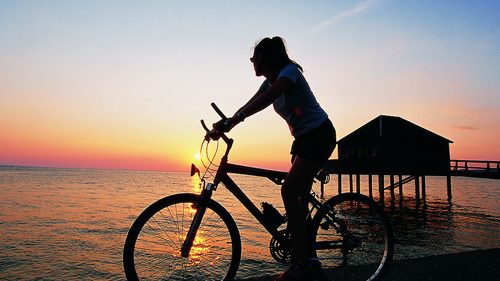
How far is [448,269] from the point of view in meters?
4.92

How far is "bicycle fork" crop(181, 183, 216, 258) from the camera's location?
10.7 feet

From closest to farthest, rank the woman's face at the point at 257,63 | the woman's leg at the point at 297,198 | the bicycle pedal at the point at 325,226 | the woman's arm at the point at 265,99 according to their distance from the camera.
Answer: the woman's arm at the point at 265,99
the woman's leg at the point at 297,198
the woman's face at the point at 257,63
the bicycle pedal at the point at 325,226

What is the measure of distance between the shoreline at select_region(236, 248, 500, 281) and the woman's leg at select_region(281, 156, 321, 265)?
104cm

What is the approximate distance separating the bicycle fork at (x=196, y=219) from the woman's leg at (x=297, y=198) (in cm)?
73

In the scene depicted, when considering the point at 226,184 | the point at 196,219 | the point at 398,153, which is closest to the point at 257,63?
the point at 226,184

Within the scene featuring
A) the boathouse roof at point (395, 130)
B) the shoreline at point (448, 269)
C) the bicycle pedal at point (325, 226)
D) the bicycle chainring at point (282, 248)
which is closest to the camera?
the bicycle chainring at point (282, 248)

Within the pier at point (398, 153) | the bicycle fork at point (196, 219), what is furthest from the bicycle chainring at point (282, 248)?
the pier at point (398, 153)

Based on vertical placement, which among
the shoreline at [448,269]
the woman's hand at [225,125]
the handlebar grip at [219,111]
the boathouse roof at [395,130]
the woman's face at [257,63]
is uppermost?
the boathouse roof at [395,130]

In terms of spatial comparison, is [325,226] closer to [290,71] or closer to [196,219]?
[196,219]

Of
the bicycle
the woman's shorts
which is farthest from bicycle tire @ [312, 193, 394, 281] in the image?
the woman's shorts

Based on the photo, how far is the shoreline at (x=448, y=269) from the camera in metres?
4.50

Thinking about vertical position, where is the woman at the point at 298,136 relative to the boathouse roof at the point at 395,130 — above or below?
below

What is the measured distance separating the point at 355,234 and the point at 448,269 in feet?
6.04

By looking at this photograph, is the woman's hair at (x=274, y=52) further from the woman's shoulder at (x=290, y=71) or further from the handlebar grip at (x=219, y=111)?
the handlebar grip at (x=219, y=111)
